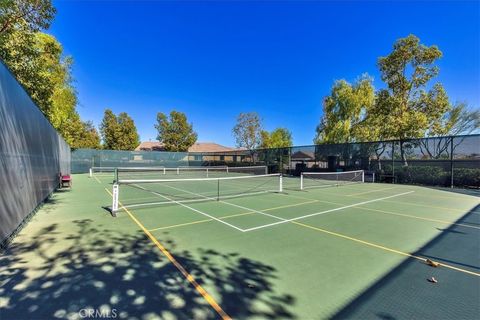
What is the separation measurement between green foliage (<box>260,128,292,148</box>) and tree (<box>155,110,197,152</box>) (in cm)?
1517

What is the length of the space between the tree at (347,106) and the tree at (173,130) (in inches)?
1107

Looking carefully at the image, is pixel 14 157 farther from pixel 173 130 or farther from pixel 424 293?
pixel 173 130

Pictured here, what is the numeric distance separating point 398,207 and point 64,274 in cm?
986

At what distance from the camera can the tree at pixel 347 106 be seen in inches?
1133

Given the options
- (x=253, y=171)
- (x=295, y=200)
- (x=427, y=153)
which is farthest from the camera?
(x=253, y=171)

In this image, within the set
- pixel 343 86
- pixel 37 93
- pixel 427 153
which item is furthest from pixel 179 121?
pixel 427 153

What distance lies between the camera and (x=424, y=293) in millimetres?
3129

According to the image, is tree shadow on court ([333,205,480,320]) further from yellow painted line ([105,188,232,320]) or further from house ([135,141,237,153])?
house ([135,141,237,153])

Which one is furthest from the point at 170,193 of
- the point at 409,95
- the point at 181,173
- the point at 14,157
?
the point at 409,95

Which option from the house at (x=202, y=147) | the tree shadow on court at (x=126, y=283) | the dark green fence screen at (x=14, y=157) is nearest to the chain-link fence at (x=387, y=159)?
Result: the tree shadow on court at (x=126, y=283)

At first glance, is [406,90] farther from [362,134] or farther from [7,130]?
[7,130]

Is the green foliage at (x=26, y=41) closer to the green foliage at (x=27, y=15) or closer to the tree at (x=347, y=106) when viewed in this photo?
the green foliage at (x=27, y=15)

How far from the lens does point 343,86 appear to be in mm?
29312

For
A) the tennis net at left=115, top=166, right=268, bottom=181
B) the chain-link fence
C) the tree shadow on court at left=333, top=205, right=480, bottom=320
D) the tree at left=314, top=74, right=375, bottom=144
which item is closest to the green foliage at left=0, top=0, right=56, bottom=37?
the tree shadow on court at left=333, top=205, right=480, bottom=320
